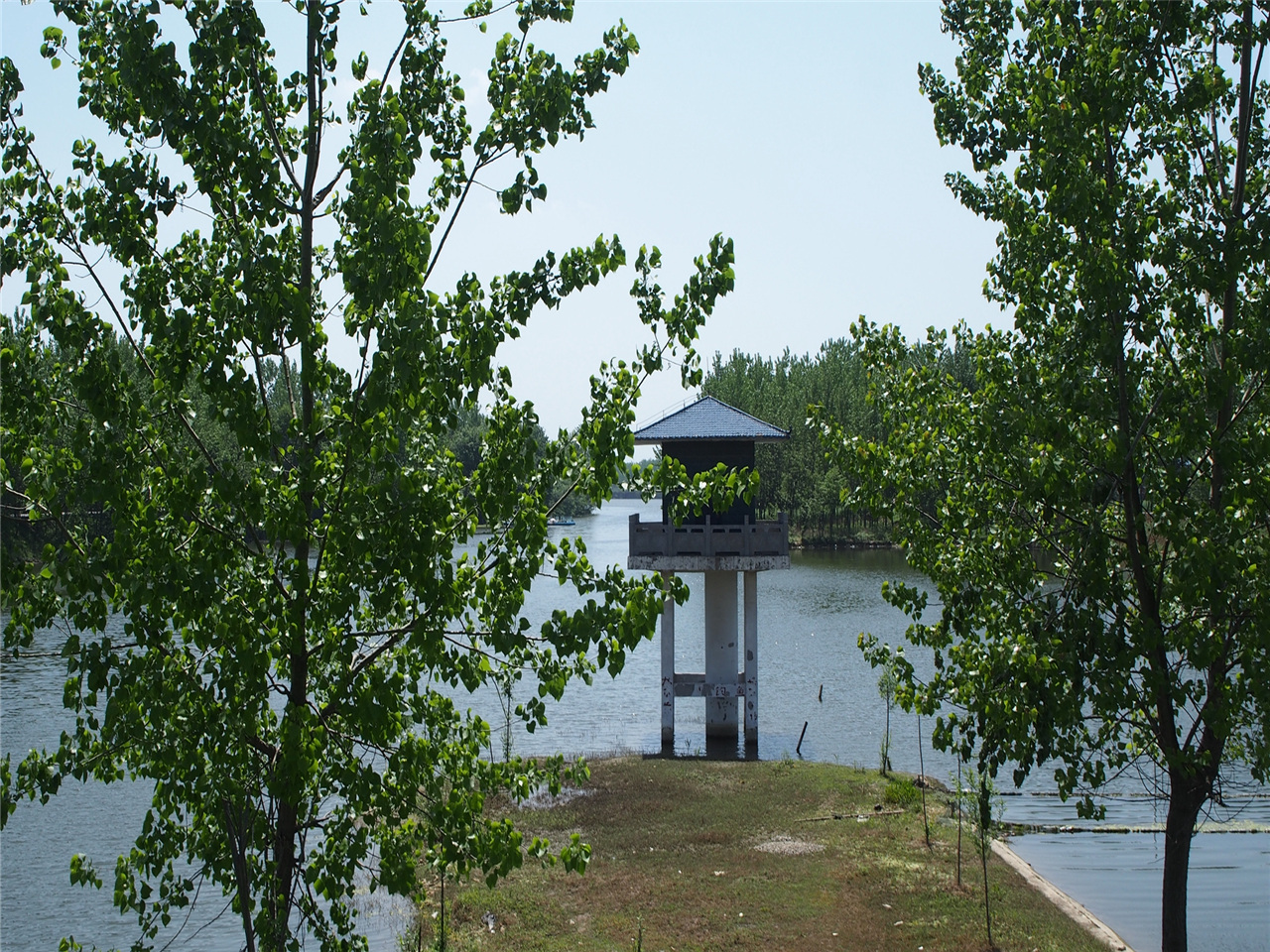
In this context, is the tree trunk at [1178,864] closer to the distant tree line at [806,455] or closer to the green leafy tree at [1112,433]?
the green leafy tree at [1112,433]

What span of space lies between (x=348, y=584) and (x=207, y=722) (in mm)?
921

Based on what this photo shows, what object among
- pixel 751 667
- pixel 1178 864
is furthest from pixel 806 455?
pixel 1178 864

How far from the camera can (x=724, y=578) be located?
24.5m

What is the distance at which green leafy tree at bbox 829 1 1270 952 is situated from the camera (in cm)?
679

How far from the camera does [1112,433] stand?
692 centimetres

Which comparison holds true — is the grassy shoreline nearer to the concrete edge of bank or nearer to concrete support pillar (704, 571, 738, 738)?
the concrete edge of bank

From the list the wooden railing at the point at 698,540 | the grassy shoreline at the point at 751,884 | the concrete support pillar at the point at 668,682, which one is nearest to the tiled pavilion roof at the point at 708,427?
the wooden railing at the point at 698,540

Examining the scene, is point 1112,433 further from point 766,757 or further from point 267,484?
point 766,757

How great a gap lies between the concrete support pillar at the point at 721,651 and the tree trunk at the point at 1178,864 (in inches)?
674

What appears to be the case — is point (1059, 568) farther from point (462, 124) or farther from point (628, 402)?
point (462, 124)

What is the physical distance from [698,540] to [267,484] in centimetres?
1865

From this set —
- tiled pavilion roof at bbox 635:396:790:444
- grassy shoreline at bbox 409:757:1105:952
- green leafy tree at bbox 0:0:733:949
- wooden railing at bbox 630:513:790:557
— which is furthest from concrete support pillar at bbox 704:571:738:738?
green leafy tree at bbox 0:0:733:949

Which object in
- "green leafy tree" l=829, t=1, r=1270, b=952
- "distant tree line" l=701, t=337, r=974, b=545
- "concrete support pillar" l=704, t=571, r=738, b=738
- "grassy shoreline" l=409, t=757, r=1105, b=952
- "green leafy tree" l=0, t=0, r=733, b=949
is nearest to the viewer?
"green leafy tree" l=0, t=0, r=733, b=949

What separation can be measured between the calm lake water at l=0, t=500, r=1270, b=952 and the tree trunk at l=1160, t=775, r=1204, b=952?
20.5 feet
